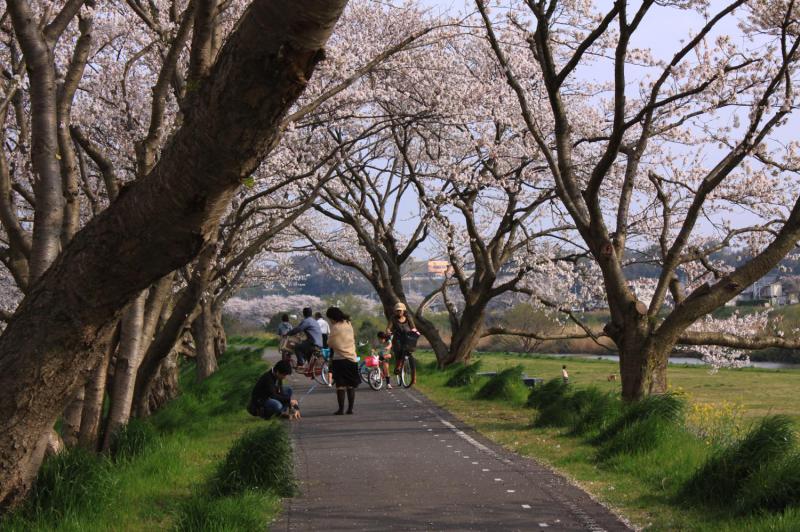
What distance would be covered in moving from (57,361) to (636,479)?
18.7 ft

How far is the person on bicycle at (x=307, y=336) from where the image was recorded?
22.4m

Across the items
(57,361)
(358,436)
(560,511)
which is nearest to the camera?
(57,361)

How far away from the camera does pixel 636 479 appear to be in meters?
9.21

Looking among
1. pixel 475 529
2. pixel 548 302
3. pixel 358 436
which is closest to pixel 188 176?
pixel 475 529

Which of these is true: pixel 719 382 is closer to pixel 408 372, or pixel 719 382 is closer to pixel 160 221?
pixel 408 372

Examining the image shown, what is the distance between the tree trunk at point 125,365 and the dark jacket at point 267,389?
3.91 metres

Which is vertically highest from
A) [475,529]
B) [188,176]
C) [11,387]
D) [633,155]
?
[633,155]

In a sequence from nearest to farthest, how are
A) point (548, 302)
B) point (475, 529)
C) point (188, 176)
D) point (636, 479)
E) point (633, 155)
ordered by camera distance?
1. point (188, 176)
2. point (475, 529)
3. point (636, 479)
4. point (633, 155)
5. point (548, 302)

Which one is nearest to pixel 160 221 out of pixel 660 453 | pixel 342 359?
pixel 660 453

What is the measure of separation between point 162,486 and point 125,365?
1.98 m

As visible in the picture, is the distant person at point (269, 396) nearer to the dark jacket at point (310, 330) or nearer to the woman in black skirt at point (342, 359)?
the woman in black skirt at point (342, 359)

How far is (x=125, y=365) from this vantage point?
1042 cm

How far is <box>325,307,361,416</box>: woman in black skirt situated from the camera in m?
15.9

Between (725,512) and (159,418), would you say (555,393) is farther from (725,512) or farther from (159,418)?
(725,512)
